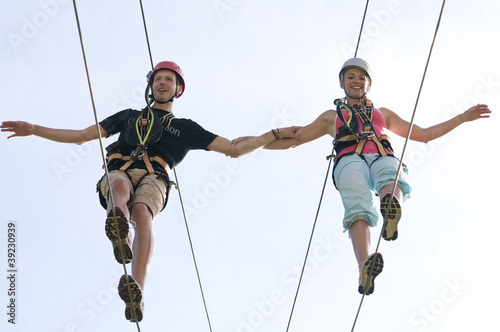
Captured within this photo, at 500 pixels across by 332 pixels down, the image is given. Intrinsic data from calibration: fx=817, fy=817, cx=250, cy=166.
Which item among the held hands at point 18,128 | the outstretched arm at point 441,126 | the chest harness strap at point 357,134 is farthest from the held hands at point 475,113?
the held hands at point 18,128

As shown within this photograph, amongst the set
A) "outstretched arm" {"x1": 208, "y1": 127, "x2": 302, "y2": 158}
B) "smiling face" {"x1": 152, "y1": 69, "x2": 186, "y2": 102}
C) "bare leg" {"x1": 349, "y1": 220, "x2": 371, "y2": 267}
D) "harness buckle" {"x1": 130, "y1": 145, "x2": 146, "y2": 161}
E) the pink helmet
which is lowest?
"bare leg" {"x1": 349, "y1": 220, "x2": 371, "y2": 267}

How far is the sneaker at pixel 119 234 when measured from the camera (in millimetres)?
6227

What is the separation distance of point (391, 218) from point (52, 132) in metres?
3.30

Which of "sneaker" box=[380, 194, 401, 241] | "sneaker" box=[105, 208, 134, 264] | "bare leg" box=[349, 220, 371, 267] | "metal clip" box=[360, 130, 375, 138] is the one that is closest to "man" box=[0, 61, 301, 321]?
"sneaker" box=[105, 208, 134, 264]

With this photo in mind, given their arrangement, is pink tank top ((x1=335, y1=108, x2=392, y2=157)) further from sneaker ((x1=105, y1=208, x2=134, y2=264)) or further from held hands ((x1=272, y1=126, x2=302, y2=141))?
sneaker ((x1=105, y1=208, x2=134, y2=264))

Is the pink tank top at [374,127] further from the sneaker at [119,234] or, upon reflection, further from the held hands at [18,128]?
the held hands at [18,128]

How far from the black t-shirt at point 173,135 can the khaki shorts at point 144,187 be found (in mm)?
379

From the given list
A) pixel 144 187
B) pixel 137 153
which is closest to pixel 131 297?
pixel 144 187

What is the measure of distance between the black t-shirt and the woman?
347mm

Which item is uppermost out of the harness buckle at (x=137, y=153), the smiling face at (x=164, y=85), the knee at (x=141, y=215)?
the smiling face at (x=164, y=85)

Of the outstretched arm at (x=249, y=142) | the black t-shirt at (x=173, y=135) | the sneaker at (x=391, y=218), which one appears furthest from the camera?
the outstretched arm at (x=249, y=142)

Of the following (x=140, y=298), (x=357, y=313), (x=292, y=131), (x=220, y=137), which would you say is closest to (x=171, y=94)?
(x=220, y=137)

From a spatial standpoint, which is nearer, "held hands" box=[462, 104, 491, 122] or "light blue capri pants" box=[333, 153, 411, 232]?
"light blue capri pants" box=[333, 153, 411, 232]

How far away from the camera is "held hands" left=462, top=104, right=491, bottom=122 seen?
776 centimetres
